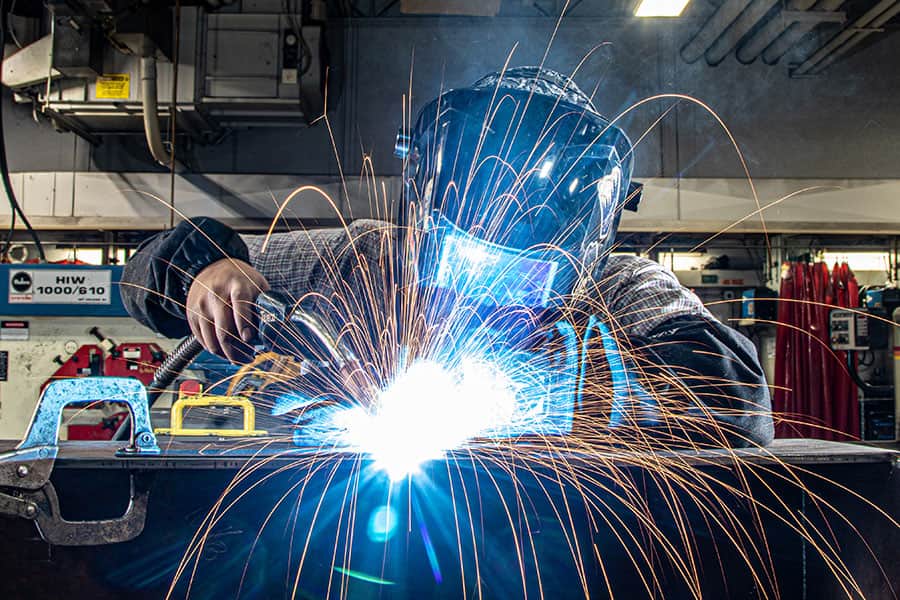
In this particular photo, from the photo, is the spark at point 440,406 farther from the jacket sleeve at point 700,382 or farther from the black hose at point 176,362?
the black hose at point 176,362

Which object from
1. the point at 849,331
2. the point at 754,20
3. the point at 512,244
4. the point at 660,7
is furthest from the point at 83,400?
the point at 849,331

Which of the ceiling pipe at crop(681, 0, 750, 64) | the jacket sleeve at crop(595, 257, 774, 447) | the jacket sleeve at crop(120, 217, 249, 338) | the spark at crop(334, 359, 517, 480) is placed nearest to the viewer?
the spark at crop(334, 359, 517, 480)

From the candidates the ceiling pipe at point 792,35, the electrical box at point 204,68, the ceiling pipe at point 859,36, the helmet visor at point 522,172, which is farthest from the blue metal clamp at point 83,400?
the ceiling pipe at point 859,36

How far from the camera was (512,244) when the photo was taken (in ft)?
4.44

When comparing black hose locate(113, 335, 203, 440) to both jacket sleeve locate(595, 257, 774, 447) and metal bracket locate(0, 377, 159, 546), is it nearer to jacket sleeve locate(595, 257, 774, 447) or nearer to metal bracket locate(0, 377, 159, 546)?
metal bracket locate(0, 377, 159, 546)

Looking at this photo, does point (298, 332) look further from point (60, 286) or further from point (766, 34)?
point (766, 34)

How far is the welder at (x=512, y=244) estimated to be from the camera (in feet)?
4.24

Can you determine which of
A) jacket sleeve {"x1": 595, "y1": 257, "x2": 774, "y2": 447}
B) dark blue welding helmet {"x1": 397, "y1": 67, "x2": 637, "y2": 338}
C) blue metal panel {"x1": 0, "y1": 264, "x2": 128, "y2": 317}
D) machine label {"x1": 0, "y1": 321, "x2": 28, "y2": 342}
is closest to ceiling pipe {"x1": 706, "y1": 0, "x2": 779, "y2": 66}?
dark blue welding helmet {"x1": 397, "y1": 67, "x2": 637, "y2": 338}

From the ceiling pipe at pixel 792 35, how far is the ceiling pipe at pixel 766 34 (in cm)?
4

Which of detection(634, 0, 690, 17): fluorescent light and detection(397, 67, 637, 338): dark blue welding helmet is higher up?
detection(634, 0, 690, 17): fluorescent light

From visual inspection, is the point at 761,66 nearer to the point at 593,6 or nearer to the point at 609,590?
the point at 593,6

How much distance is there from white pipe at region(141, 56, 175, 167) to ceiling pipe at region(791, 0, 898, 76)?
3.77m

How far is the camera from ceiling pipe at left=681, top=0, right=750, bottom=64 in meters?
3.47

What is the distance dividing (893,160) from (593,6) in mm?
2188
